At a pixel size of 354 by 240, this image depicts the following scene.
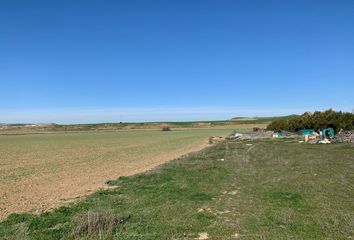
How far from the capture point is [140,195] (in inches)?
484

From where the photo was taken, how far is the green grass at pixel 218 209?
7652 millimetres

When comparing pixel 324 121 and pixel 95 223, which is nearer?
pixel 95 223

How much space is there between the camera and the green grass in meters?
7.65

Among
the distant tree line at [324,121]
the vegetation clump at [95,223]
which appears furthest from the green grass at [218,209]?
the distant tree line at [324,121]

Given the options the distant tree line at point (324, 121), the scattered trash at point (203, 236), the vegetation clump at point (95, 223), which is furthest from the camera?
the distant tree line at point (324, 121)

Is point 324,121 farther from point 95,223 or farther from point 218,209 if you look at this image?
point 95,223

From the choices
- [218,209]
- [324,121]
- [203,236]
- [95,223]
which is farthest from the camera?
[324,121]

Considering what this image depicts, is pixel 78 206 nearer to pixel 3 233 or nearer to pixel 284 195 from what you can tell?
pixel 3 233

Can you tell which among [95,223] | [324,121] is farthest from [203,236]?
[324,121]

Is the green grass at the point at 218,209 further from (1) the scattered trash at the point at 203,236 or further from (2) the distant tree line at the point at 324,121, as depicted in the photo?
(2) the distant tree line at the point at 324,121

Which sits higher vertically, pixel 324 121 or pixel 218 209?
pixel 324 121

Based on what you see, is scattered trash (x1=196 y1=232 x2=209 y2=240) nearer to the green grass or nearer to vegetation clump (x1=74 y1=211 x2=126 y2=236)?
the green grass

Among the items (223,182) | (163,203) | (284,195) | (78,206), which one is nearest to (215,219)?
(163,203)

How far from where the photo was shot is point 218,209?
32.2 feet
